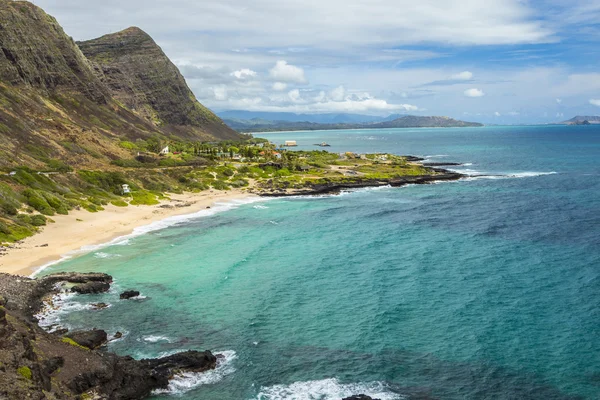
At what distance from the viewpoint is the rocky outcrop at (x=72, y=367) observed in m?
25.2

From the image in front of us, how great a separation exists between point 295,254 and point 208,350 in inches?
Answer: 1126

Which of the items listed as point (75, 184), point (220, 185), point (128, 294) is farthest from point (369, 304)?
point (220, 185)

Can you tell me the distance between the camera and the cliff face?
156m

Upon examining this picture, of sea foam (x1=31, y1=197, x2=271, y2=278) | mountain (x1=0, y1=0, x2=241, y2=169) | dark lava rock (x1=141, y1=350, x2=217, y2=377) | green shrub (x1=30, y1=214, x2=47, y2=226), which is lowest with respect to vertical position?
dark lava rock (x1=141, y1=350, x2=217, y2=377)

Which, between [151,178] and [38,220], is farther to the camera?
[151,178]

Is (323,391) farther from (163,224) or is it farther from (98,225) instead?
(98,225)

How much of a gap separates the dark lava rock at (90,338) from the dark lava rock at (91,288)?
1148 cm

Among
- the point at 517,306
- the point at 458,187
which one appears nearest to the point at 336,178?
the point at 458,187

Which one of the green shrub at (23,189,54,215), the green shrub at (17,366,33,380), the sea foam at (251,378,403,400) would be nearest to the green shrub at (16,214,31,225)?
the green shrub at (23,189,54,215)

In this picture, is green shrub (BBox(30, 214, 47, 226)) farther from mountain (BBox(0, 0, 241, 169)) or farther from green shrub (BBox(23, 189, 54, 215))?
mountain (BBox(0, 0, 241, 169))

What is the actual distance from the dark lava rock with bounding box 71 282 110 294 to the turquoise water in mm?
1187

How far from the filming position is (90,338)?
3516 cm

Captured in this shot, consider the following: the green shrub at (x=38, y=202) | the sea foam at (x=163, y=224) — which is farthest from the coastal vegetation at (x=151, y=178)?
the sea foam at (x=163, y=224)

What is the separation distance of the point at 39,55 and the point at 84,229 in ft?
413
